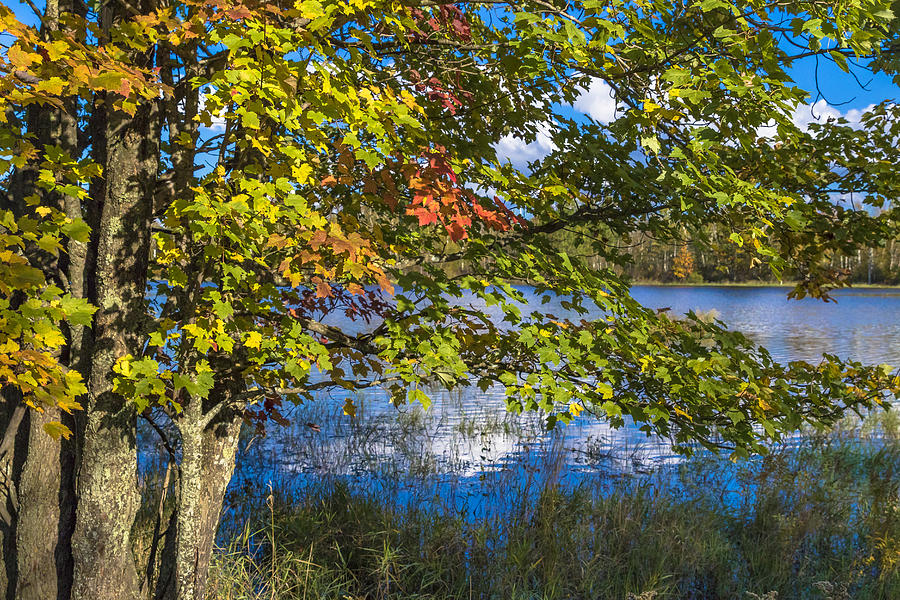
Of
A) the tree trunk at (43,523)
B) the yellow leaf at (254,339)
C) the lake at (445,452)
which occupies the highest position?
the yellow leaf at (254,339)

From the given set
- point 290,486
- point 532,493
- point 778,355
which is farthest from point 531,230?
point 778,355

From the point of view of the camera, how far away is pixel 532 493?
741 centimetres

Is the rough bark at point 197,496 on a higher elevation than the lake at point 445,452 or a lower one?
higher

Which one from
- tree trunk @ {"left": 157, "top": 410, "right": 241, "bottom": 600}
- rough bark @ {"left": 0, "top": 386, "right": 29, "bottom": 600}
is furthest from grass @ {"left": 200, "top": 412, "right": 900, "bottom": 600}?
rough bark @ {"left": 0, "top": 386, "right": 29, "bottom": 600}

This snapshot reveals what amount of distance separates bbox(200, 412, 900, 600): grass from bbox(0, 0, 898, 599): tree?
155cm

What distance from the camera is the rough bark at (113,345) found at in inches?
149

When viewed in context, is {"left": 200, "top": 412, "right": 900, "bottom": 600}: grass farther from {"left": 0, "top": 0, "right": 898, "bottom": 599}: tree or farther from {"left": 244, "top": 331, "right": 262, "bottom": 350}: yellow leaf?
{"left": 244, "top": 331, "right": 262, "bottom": 350}: yellow leaf

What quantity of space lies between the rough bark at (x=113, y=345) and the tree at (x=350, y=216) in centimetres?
2

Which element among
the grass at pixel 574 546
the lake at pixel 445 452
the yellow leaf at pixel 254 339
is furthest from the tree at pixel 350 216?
the lake at pixel 445 452

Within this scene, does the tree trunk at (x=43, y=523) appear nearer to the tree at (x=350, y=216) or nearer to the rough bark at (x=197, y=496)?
the tree at (x=350, y=216)

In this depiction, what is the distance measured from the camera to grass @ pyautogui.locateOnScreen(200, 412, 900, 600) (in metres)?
5.16

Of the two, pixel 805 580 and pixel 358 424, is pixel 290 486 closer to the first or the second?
pixel 358 424

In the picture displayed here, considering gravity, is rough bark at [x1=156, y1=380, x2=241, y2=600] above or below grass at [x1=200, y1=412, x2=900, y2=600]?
above

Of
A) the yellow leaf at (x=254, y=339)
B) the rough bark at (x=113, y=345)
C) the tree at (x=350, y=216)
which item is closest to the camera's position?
the tree at (x=350, y=216)
